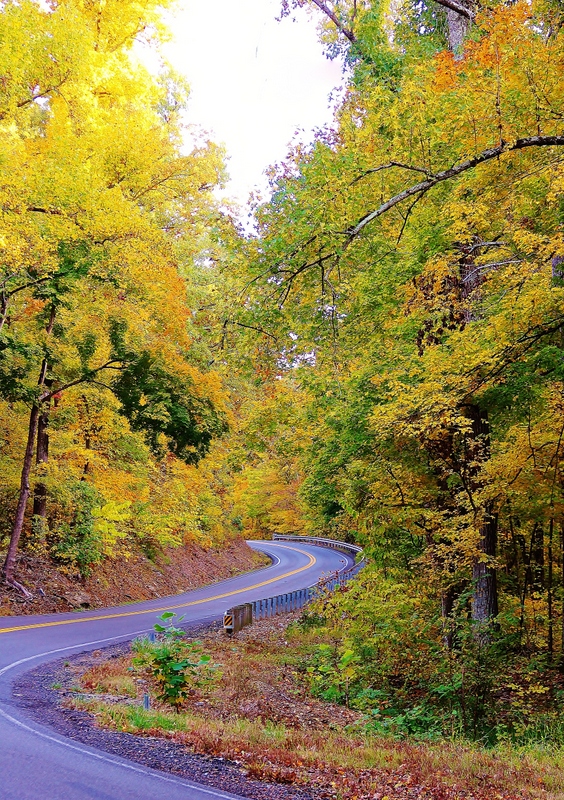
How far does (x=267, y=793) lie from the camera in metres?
5.56

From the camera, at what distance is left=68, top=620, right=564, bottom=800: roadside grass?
5.80 metres

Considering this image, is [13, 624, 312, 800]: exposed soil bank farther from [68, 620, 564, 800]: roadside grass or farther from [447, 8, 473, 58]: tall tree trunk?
[447, 8, 473, 58]: tall tree trunk

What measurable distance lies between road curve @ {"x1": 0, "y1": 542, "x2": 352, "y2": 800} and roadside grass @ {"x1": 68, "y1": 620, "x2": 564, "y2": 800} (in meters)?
0.91

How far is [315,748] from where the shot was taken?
7203mm

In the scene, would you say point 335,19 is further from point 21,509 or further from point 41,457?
point 41,457

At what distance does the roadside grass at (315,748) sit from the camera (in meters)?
5.80

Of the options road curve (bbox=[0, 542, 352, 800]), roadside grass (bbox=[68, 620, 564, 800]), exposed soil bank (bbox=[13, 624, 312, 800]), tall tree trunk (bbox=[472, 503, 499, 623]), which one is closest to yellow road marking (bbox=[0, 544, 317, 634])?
road curve (bbox=[0, 542, 352, 800])

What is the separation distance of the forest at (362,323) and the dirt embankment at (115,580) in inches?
15.8

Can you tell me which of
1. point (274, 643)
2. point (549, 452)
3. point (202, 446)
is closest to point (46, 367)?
point (202, 446)

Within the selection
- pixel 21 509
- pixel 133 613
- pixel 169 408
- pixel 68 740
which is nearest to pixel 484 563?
pixel 68 740

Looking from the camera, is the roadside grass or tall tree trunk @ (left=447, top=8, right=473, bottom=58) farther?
tall tree trunk @ (left=447, top=8, right=473, bottom=58)

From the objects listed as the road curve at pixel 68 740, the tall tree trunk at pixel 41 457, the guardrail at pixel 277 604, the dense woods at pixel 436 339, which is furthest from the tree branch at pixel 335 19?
the tall tree trunk at pixel 41 457

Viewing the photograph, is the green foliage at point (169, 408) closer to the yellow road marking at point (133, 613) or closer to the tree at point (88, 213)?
the tree at point (88, 213)

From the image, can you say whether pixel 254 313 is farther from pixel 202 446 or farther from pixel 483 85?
pixel 202 446
